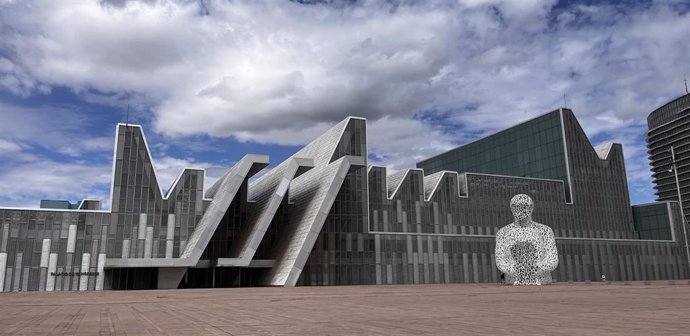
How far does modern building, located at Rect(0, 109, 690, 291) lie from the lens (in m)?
57.7

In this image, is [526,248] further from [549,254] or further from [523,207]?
→ [523,207]

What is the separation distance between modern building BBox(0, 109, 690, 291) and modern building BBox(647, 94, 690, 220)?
2645 inches

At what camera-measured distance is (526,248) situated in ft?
153

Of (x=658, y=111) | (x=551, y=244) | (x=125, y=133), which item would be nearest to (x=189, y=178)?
(x=125, y=133)

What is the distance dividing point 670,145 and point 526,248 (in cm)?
13169

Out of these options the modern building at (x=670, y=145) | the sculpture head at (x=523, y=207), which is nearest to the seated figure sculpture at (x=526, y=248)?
the sculpture head at (x=523, y=207)

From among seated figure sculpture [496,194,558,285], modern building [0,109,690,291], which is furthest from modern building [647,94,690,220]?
seated figure sculpture [496,194,558,285]

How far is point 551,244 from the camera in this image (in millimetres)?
43375

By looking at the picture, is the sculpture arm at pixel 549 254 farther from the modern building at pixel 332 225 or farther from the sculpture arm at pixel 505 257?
the modern building at pixel 332 225

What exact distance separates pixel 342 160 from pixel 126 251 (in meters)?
27.5

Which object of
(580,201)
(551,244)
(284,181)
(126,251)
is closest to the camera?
(551,244)

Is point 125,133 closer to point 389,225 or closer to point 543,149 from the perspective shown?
point 389,225

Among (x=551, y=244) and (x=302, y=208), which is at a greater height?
(x=302, y=208)

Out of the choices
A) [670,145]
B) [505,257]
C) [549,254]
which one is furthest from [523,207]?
[670,145]
